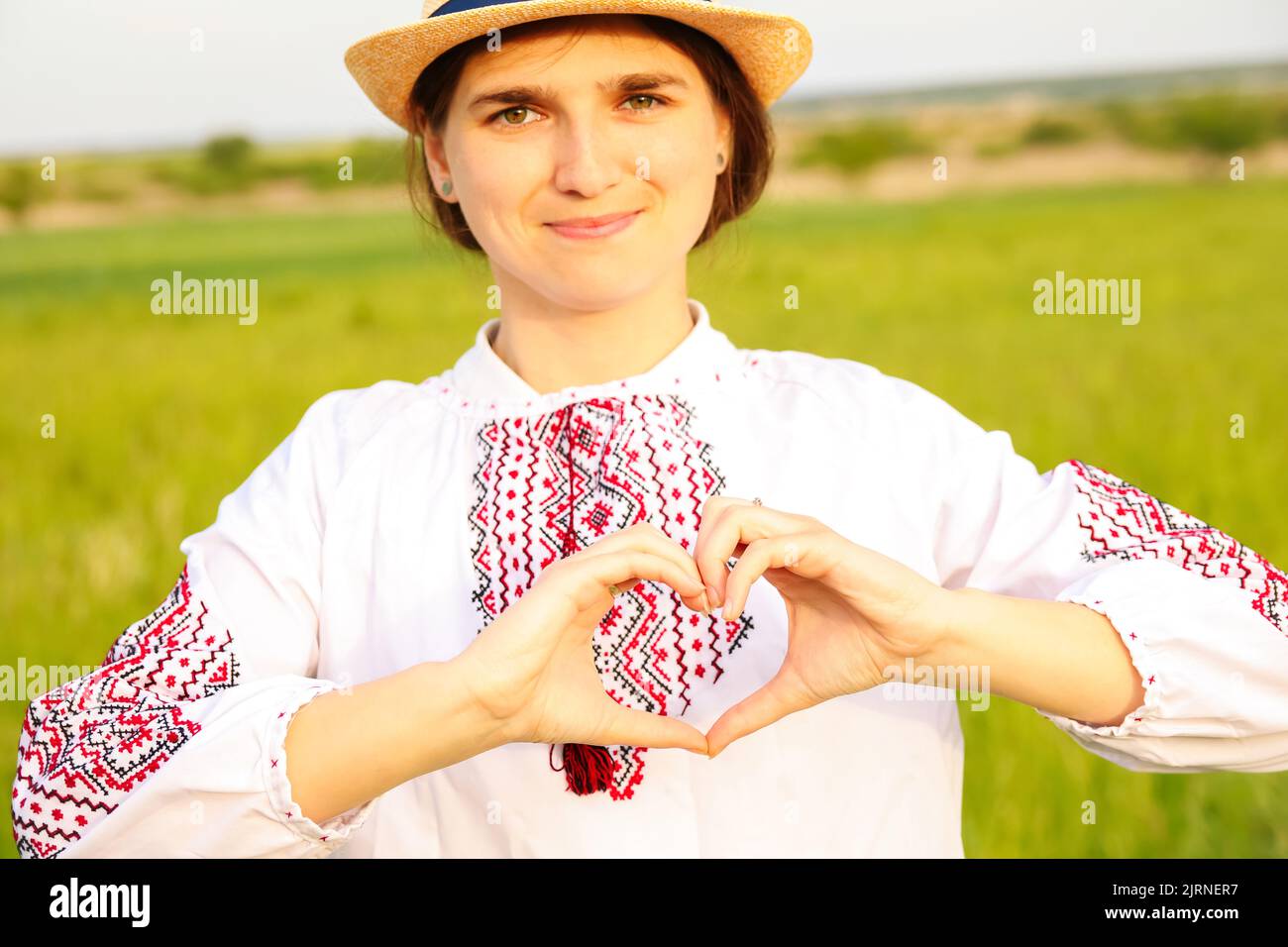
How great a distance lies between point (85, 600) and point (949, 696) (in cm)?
373

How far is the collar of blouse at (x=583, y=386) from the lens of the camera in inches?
83.4

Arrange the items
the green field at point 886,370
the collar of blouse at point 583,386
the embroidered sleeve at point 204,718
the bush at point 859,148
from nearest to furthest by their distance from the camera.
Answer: the embroidered sleeve at point 204,718, the collar of blouse at point 583,386, the green field at point 886,370, the bush at point 859,148

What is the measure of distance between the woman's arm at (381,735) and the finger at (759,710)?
276mm

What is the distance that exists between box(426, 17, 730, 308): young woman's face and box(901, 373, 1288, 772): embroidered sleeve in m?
0.48

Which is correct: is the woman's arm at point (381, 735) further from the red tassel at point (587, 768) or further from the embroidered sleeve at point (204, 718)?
the red tassel at point (587, 768)

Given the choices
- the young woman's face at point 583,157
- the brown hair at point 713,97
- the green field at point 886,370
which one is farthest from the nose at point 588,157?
the green field at point 886,370

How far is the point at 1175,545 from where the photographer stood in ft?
6.51

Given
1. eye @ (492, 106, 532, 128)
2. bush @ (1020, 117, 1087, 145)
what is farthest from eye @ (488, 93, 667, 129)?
bush @ (1020, 117, 1087, 145)

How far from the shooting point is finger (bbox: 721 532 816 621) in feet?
5.26

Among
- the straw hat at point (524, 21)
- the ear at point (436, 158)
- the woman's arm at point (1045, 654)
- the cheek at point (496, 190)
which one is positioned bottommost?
the woman's arm at point (1045, 654)

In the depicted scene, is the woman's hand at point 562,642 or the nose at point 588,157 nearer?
the woman's hand at point 562,642

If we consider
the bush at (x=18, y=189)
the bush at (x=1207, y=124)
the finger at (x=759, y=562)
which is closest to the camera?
the finger at (x=759, y=562)

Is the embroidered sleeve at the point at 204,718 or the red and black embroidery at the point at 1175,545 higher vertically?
the red and black embroidery at the point at 1175,545

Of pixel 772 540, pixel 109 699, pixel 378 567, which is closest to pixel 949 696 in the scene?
pixel 772 540
